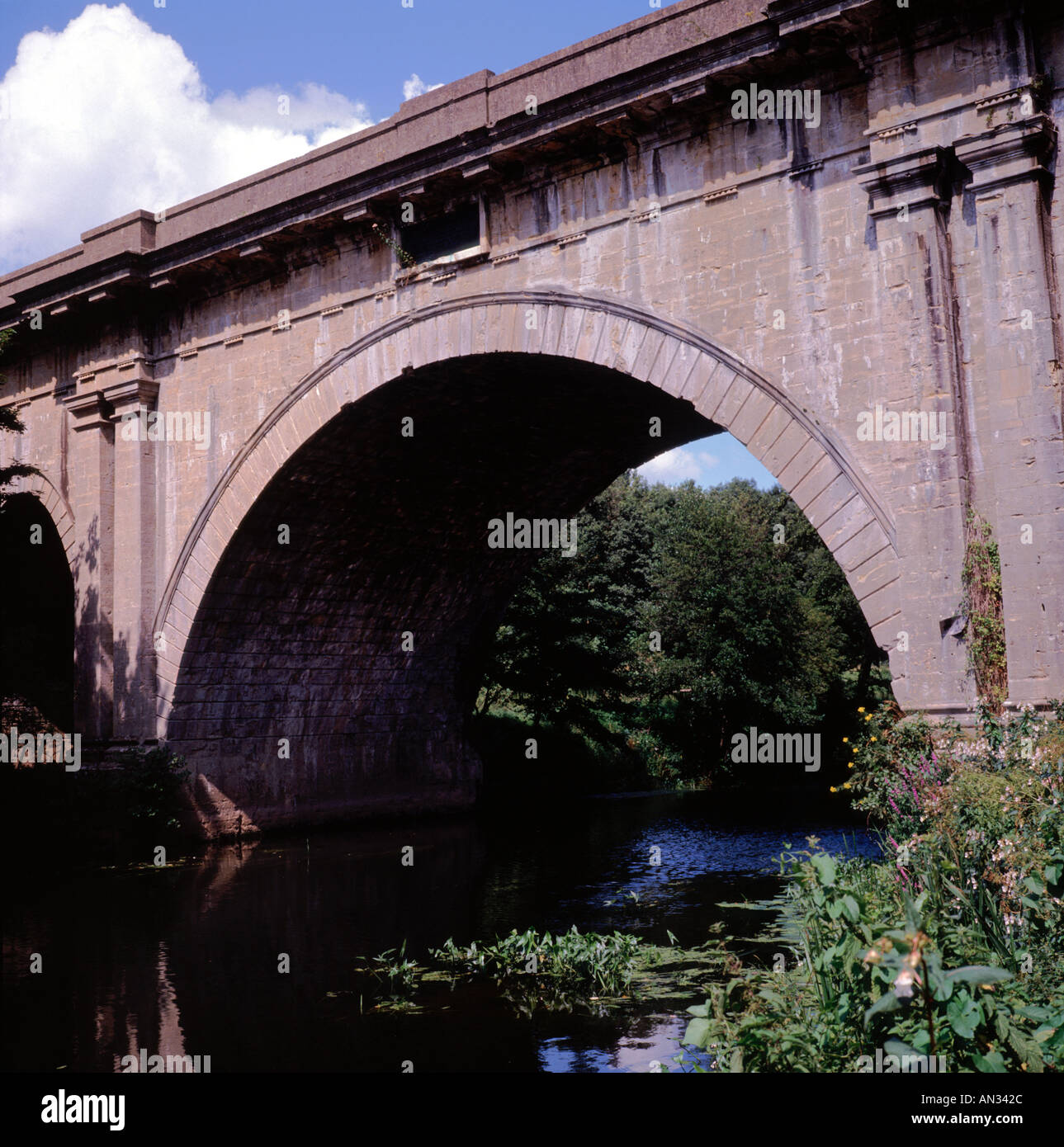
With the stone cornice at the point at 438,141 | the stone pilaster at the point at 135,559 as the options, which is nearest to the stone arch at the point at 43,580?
the stone pilaster at the point at 135,559

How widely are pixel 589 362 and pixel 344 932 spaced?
5.59 metres

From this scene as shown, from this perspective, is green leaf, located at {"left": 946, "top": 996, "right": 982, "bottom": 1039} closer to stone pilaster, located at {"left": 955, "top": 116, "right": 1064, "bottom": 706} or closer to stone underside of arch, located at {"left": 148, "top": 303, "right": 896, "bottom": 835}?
stone pilaster, located at {"left": 955, "top": 116, "right": 1064, "bottom": 706}

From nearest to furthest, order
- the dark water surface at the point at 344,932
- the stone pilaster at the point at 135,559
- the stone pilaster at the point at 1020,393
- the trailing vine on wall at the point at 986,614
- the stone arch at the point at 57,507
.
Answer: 1. the dark water surface at the point at 344,932
2. the stone pilaster at the point at 1020,393
3. the trailing vine on wall at the point at 986,614
4. the stone pilaster at the point at 135,559
5. the stone arch at the point at 57,507

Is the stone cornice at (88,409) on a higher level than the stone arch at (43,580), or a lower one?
higher

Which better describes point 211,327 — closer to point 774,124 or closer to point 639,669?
point 774,124

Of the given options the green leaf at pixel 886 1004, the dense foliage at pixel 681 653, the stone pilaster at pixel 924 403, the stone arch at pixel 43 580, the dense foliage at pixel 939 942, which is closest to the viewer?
the green leaf at pixel 886 1004

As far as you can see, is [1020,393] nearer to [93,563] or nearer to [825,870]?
[825,870]

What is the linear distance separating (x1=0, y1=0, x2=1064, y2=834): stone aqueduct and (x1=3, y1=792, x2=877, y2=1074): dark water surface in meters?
2.69

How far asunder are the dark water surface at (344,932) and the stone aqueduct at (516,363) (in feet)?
8.81

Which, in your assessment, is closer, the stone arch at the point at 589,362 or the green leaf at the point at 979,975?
the green leaf at the point at 979,975

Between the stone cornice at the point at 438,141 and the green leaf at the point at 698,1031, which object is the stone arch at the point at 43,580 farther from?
the green leaf at the point at 698,1031

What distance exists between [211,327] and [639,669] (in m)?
15.7

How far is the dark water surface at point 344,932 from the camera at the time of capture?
627cm
